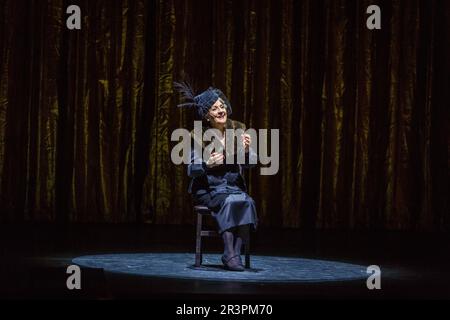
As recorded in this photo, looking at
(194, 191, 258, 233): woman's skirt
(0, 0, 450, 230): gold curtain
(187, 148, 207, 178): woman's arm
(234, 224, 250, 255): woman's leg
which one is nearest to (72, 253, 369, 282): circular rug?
(234, 224, 250, 255): woman's leg

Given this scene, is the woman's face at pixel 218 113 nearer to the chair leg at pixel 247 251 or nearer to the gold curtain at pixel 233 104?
the chair leg at pixel 247 251

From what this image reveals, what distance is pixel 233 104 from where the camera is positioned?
7.57 metres

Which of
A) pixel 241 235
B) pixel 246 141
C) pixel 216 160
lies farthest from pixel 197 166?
pixel 241 235

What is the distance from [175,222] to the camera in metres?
7.55

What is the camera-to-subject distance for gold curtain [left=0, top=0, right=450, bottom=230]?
7.45 m

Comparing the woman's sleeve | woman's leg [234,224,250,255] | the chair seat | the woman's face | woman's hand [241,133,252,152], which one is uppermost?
the woman's face

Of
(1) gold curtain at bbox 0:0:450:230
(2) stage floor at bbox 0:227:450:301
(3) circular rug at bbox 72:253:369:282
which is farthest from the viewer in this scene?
(1) gold curtain at bbox 0:0:450:230

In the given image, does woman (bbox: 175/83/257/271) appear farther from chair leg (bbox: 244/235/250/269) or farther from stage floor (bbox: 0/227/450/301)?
stage floor (bbox: 0/227/450/301)

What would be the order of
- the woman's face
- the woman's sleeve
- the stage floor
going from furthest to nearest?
1. the woman's face
2. the woman's sleeve
3. the stage floor

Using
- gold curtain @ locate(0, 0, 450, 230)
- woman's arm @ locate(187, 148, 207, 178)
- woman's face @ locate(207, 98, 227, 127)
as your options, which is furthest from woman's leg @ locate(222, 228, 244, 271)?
gold curtain @ locate(0, 0, 450, 230)

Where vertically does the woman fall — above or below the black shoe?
above

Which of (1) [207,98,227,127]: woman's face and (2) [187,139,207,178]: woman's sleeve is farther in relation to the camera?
(1) [207,98,227,127]: woman's face

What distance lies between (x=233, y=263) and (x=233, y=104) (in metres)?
3.41
